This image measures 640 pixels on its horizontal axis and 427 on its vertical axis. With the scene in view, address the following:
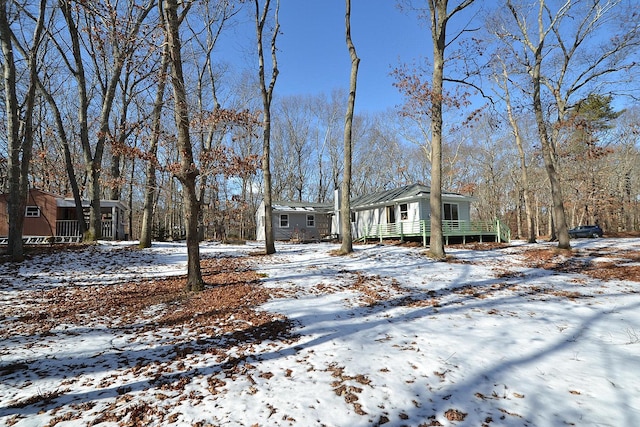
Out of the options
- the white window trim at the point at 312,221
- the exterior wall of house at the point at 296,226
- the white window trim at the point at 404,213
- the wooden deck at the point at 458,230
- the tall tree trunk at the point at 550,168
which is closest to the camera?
the tall tree trunk at the point at 550,168

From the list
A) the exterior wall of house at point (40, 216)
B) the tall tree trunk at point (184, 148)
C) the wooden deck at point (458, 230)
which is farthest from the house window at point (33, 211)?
the wooden deck at point (458, 230)

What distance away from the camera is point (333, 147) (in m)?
34.6

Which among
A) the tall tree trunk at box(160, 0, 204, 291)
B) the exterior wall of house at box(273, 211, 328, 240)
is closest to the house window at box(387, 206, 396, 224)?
the exterior wall of house at box(273, 211, 328, 240)

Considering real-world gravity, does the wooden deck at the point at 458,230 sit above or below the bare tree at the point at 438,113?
below

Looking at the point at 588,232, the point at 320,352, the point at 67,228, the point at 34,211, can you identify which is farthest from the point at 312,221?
the point at 320,352

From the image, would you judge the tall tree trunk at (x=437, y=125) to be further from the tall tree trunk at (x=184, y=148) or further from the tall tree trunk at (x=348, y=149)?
the tall tree trunk at (x=184, y=148)

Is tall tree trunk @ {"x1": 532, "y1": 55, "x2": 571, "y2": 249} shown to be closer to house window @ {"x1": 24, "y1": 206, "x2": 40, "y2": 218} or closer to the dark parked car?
the dark parked car

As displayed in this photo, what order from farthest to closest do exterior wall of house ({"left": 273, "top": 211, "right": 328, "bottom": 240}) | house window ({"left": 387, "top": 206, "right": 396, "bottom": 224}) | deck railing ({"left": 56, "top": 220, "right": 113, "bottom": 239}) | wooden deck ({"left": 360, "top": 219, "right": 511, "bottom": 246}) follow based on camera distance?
1. exterior wall of house ({"left": 273, "top": 211, "right": 328, "bottom": 240})
2. house window ({"left": 387, "top": 206, "right": 396, "bottom": 224})
3. wooden deck ({"left": 360, "top": 219, "right": 511, "bottom": 246})
4. deck railing ({"left": 56, "top": 220, "right": 113, "bottom": 239})

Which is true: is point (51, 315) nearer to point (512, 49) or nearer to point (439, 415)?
point (439, 415)

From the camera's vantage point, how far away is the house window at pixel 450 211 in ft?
67.8

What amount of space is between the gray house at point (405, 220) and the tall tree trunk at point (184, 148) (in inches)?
524

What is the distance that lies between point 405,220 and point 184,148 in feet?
53.5

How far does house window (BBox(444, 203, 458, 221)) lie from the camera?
20.7 meters

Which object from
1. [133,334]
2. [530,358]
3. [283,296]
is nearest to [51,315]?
[133,334]
